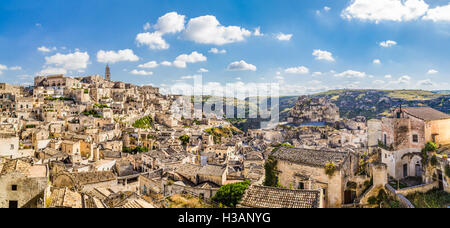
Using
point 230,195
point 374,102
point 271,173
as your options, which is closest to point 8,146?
point 230,195

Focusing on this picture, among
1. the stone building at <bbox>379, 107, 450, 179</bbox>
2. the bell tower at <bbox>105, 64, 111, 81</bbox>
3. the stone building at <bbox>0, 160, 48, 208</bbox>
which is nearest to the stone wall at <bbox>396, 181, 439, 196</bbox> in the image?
the stone building at <bbox>379, 107, 450, 179</bbox>

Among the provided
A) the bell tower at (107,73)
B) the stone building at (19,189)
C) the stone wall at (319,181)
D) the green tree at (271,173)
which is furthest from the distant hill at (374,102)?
the stone building at (19,189)

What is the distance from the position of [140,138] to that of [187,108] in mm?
51014

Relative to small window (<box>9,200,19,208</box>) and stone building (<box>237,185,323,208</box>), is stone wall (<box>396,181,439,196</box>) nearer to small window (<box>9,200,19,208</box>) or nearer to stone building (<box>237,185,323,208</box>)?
stone building (<box>237,185,323,208</box>)

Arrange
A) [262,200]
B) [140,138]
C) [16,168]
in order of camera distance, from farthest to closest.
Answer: [140,138] < [16,168] < [262,200]

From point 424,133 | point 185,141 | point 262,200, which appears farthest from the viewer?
point 185,141

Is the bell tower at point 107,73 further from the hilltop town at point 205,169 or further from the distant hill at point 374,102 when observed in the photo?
the distant hill at point 374,102

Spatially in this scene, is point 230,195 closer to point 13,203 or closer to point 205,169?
point 205,169

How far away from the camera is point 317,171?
1355cm

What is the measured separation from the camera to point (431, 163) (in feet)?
46.4

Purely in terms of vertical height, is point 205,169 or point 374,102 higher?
point 374,102

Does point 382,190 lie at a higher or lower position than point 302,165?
lower
